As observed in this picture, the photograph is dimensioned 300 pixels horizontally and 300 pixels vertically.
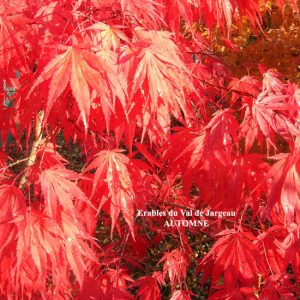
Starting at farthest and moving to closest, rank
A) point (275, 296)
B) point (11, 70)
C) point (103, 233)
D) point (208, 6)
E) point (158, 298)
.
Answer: point (103, 233)
point (158, 298)
point (275, 296)
point (208, 6)
point (11, 70)

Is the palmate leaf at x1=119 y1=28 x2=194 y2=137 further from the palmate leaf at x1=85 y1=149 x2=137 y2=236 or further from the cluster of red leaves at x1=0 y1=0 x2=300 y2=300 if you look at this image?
the palmate leaf at x1=85 y1=149 x2=137 y2=236

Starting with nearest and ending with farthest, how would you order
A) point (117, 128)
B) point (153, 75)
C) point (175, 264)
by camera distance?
point (153, 75), point (117, 128), point (175, 264)

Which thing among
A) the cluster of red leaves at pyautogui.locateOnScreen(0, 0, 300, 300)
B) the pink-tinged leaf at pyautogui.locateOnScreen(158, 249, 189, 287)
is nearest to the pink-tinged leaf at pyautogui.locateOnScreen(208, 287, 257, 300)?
the cluster of red leaves at pyautogui.locateOnScreen(0, 0, 300, 300)

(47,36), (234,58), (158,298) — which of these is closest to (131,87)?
(47,36)

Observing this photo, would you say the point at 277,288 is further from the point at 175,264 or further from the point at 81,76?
the point at 81,76

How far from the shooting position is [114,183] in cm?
137

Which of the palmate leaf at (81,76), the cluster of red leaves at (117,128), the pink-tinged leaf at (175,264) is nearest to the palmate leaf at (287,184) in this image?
the cluster of red leaves at (117,128)

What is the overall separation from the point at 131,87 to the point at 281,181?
460 millimetres

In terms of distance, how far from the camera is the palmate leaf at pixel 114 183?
136 cm

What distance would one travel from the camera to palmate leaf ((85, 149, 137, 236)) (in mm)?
1355

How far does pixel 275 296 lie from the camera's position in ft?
5.09

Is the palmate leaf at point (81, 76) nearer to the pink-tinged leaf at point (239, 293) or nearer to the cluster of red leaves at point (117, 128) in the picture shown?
the cluster of red leaves at point (117, 128)

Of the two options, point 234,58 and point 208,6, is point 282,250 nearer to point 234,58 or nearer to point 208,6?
point 208,6

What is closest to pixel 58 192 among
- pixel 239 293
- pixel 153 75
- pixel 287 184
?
pixel 153 75
